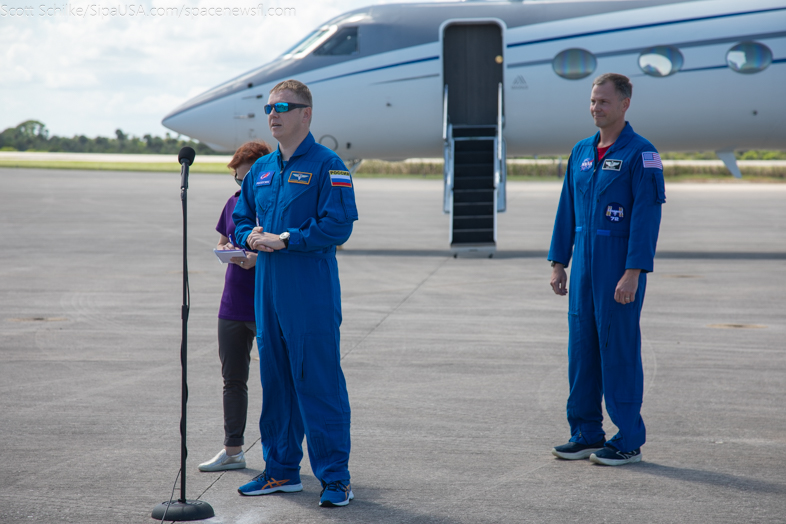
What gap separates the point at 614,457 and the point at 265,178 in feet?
8.72

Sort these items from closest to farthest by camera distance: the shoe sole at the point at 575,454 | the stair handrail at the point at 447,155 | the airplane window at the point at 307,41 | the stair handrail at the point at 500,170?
the shoe sole at the point at 575,454, the stair handrail at the point at 447,155, the stair handrail at the point at 500,170, the airplane window at the point at 307,41

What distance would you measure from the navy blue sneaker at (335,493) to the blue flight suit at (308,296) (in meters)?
0.03

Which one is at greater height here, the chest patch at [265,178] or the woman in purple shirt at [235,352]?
the chest patch at [265,178]

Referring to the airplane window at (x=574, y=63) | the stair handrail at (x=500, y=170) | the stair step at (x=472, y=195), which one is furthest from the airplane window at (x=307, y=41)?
the airplane window at (x=574, y=63)

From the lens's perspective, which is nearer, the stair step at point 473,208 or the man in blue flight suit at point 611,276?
the man in blue flight suit at point 611,276

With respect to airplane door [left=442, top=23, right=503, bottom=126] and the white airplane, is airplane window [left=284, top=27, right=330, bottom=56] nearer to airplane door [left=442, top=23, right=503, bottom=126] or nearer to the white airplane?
the white airplane

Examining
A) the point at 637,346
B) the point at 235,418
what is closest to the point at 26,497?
the point at 235,418

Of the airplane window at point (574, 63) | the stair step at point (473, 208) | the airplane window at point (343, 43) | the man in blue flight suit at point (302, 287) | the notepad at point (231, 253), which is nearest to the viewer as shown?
the man in blue flight suit at point (302, 287)

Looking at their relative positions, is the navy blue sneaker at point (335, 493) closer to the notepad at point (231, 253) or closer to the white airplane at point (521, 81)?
the notepad at point (231, 253)

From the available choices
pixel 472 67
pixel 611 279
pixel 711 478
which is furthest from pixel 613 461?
pixel 472 67

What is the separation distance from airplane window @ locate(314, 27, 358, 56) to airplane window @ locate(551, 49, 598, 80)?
3.85 metres

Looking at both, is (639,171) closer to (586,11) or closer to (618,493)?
(618,493)

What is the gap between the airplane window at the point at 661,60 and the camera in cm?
1512

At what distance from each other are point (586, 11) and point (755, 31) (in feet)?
10.2
